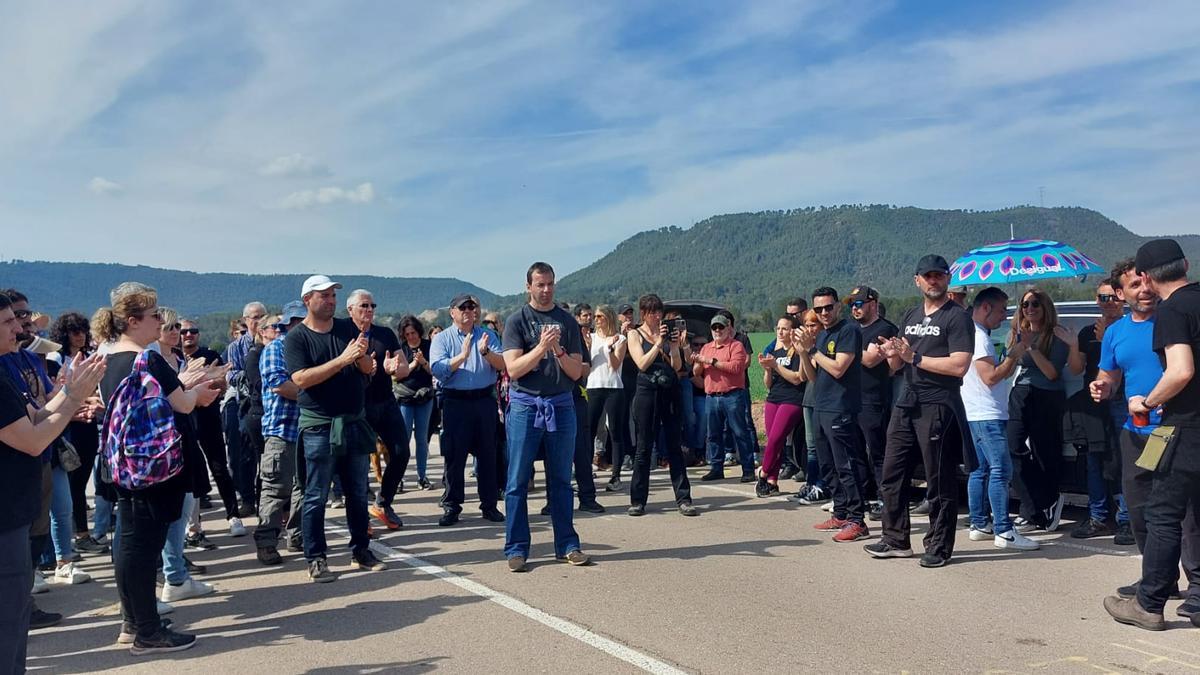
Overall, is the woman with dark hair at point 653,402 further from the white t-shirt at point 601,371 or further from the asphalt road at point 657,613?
the white t-shirt at point 601,371

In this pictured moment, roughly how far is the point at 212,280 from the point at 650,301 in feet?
679

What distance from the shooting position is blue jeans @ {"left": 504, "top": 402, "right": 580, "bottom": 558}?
657 centimetres

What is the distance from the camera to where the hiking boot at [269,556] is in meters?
7.01

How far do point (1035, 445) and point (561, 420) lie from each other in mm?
4280

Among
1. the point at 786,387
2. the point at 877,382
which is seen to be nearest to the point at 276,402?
the point at 786,387

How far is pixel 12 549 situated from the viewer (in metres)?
3.62

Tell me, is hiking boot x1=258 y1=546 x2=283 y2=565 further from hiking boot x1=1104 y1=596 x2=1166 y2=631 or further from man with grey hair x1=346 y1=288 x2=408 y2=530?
hiking boot x1=1104 y1=596 x2=1166 y2=631

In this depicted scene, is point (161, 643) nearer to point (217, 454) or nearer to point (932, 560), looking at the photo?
point (217, 454)

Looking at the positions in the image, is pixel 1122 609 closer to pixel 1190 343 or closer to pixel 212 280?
pixel 1190 343

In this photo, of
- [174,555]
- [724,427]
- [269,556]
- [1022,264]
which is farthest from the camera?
[724,427]

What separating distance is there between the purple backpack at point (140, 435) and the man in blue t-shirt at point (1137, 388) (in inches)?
224

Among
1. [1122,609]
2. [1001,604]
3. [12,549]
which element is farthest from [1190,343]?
[12,549]

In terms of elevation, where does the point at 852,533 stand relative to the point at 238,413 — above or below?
below

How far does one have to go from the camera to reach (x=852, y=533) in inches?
289
